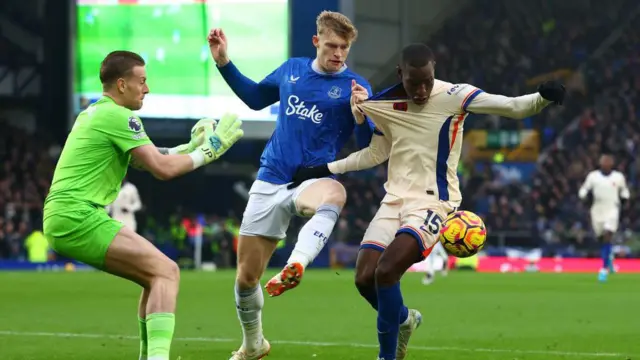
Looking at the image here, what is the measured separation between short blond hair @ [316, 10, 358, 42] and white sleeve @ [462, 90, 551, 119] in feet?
3.47

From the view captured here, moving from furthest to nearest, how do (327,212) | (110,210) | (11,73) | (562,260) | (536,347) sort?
(11,73) → (562,260) → (110,210) → (536,347) → (327,212)

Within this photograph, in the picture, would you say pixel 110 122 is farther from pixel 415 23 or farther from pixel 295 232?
pixel 415 23

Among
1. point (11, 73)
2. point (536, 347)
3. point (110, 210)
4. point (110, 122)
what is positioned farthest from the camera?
point (11, 73)

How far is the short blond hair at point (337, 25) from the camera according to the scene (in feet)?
29.0

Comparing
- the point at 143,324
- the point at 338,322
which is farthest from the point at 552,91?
the point at 338,322

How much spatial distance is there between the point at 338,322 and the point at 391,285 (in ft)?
17.0

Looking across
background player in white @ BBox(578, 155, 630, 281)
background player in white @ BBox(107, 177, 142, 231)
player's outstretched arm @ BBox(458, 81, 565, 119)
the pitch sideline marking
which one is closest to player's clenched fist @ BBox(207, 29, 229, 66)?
player's outstretched arm @ BBox(458, 81, 565, 119)

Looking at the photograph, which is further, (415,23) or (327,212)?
(415,23)

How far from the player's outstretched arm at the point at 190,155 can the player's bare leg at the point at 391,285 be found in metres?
1.33

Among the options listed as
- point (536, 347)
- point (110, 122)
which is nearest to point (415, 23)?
point (536, 347)

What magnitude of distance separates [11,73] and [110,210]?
12695 millimetres

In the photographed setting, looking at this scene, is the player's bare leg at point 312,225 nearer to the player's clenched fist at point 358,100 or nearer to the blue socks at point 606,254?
the player's clenched fist at point 358,100

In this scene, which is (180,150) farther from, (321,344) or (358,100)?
(321,344)

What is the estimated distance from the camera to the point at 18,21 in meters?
38.1
